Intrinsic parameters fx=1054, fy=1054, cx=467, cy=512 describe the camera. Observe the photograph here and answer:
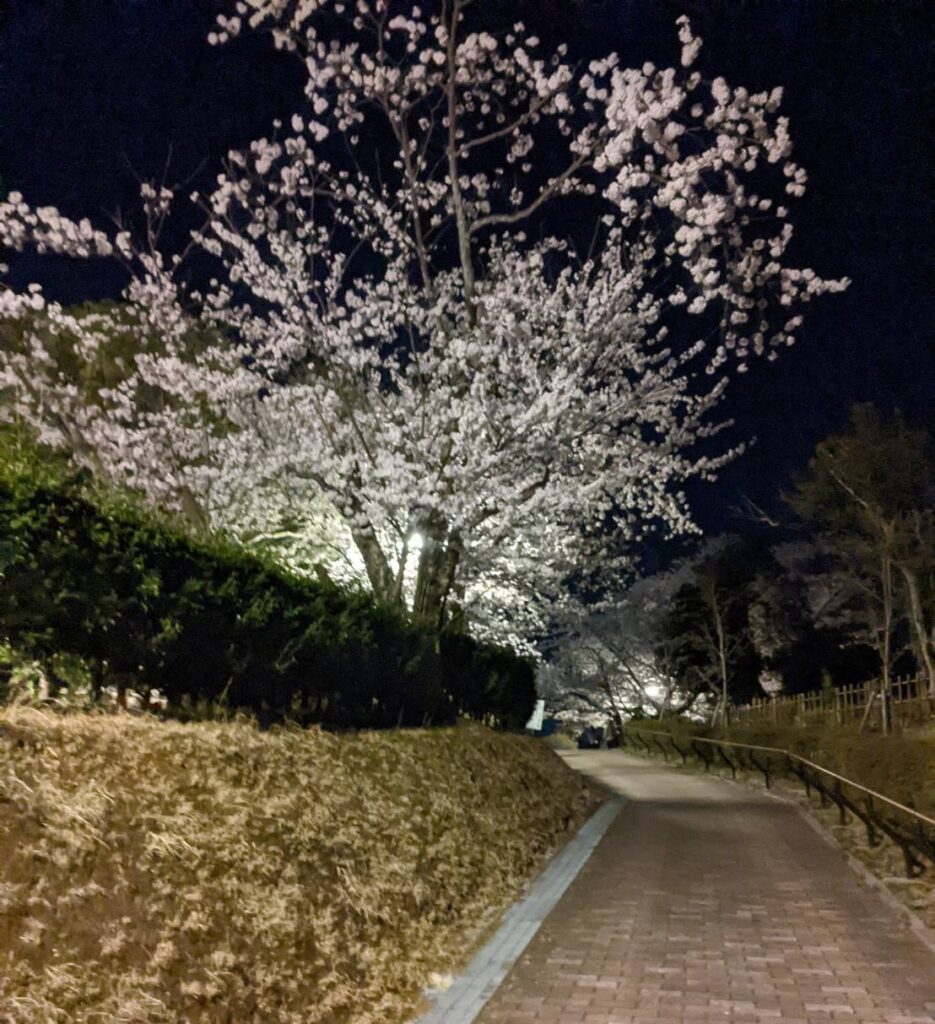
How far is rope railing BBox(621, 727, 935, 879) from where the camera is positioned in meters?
10.1

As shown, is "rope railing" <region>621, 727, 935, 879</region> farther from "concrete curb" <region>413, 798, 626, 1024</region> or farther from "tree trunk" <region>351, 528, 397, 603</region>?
"tree trunk" <region>351, 528, 397, 603</region>

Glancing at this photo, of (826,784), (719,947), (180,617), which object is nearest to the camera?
(719,947)

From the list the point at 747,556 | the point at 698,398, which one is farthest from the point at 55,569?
the point at 747,556

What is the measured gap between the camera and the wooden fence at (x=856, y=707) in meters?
21.1

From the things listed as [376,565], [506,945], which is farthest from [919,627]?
[506,945]

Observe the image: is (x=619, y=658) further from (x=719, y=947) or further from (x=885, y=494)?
(x=719, y=947)

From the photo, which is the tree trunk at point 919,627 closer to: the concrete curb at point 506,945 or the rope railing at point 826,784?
the rope railing at point 826,784

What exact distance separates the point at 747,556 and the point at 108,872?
36.8 metres

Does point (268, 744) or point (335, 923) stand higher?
point (268, 744)

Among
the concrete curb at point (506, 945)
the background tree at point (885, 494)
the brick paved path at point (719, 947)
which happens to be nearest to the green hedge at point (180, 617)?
the concrete curb at point (506, 945)

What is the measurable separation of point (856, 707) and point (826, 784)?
8092mm

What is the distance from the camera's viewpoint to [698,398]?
1633cm

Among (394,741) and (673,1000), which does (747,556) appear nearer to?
(394,741)

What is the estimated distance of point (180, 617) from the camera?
805 cm
